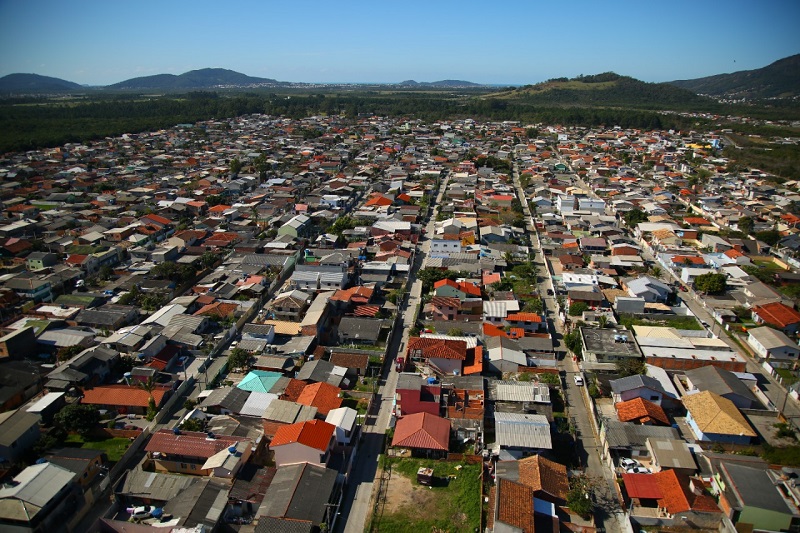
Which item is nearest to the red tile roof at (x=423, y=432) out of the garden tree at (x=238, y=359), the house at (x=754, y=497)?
the garden tree at (x=238, y=359)

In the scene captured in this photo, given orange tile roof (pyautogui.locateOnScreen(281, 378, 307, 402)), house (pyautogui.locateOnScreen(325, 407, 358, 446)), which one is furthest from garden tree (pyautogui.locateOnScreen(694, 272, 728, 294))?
orange tile roof (pyautogui.locateOnScreen(281, 378, 307, 402))

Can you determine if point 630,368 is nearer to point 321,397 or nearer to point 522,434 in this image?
point 522,434

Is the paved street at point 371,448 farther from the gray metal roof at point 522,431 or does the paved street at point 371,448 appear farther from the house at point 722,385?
the house at point 722,385

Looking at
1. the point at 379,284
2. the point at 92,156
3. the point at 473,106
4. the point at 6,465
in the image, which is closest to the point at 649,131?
the point at 473,106

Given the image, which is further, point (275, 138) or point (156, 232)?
point (275, 138)

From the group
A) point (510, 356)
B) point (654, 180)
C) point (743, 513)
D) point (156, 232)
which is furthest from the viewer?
point (654, 180)

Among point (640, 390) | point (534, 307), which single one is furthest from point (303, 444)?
point (534, 307)

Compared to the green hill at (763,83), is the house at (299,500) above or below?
below

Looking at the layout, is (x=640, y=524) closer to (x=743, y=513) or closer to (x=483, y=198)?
(x=743, y=513)
